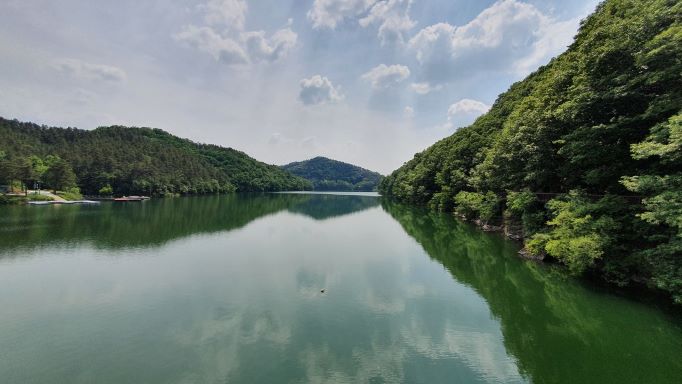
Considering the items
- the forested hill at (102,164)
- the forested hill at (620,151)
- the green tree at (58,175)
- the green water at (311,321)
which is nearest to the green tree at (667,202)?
the forested hill at (620,151)

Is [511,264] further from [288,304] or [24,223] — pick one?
[24,223]

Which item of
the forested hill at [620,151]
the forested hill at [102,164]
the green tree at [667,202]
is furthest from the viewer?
the forested hill at [102,164]

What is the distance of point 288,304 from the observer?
538 inches

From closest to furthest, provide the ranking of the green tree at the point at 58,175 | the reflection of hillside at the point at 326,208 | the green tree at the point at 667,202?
the green tree at the point at 667,202, the reflection of hillside at the point at 326,208, the green tree at the point at 58,175

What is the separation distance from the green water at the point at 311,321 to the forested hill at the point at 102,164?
2395 inches

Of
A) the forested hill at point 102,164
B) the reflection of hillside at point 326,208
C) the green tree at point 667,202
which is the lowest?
the reflection of hillside at point 326,208

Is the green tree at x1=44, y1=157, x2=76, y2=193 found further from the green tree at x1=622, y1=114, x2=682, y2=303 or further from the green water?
the green tree at x1=622, y1=114, x2=682, y2=303

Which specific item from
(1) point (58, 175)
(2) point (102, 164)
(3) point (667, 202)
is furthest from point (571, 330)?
A: (2) point (102, 164)

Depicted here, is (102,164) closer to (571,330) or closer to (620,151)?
(571,330)

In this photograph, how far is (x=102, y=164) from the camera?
82.4m

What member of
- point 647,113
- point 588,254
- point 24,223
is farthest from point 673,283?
point 24,223

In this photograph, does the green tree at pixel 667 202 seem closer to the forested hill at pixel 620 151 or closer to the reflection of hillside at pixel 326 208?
the forested hill at pixel 620 151

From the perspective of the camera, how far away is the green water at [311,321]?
8734mm

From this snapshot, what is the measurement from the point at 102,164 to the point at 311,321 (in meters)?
93.3
